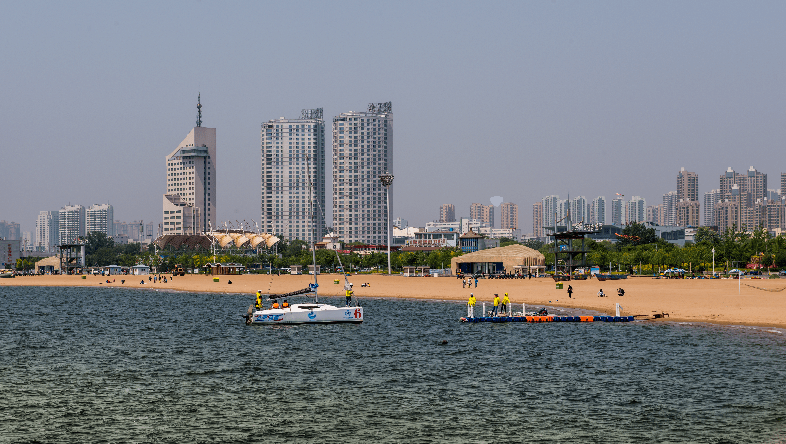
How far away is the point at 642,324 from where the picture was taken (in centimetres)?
6362

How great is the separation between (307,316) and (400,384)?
31.4m

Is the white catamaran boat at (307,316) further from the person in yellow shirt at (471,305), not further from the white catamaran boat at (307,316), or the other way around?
the person in yellow shirt at (471,305)

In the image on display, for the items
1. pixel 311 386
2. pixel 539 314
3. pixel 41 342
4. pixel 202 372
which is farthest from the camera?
pixel 539 314

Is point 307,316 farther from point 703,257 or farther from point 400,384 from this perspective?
point 703,257

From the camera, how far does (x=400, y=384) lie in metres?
39.1

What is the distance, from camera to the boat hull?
6925cm

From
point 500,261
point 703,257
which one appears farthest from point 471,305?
point 703,257

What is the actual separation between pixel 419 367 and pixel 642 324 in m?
27.0

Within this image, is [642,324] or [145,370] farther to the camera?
[642,324]

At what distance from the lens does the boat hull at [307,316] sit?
227 feet

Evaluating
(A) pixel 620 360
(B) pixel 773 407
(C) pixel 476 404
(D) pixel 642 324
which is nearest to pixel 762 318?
(D) pixel 642 324

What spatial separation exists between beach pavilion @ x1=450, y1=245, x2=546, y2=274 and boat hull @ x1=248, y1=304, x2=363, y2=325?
93.4 metres

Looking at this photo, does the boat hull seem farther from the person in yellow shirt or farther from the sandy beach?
the sandy beach

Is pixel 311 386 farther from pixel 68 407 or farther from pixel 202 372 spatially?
pixel 68 407
